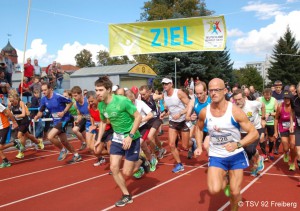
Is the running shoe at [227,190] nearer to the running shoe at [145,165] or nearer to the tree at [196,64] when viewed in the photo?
the running shoe at [145,165]

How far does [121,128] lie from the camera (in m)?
5.28

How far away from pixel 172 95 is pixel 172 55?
28.3 m

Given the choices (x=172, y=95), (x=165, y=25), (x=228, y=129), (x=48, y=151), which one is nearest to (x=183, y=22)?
(x=165, y=25)

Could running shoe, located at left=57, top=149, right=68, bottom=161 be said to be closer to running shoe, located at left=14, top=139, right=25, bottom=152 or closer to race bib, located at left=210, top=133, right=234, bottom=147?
running shoe, located at left=14, top=139, right=25, bottom=152

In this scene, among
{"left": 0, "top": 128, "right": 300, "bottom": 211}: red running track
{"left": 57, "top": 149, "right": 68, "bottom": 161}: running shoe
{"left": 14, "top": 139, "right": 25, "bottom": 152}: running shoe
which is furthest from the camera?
{"left": 57, "top": 149, "right": 68, "bottom": 161}: running shoe

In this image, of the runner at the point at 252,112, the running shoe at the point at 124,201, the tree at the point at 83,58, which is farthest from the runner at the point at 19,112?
the tree at the point at 83,58

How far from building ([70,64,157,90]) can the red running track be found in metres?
16.5

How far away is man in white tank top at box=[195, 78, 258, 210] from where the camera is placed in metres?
3.98

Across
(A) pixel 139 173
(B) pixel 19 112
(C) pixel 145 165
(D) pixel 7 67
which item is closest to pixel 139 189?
(A) pixel 139 173

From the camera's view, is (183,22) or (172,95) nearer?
(172,95)

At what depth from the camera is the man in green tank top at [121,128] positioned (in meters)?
5.11

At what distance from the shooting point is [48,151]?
1066cm

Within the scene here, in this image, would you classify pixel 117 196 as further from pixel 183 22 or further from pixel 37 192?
pixel 183 22

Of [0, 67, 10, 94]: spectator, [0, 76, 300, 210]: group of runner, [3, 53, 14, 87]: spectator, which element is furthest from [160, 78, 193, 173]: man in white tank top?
[3, 53, 14, 87]: spectator
